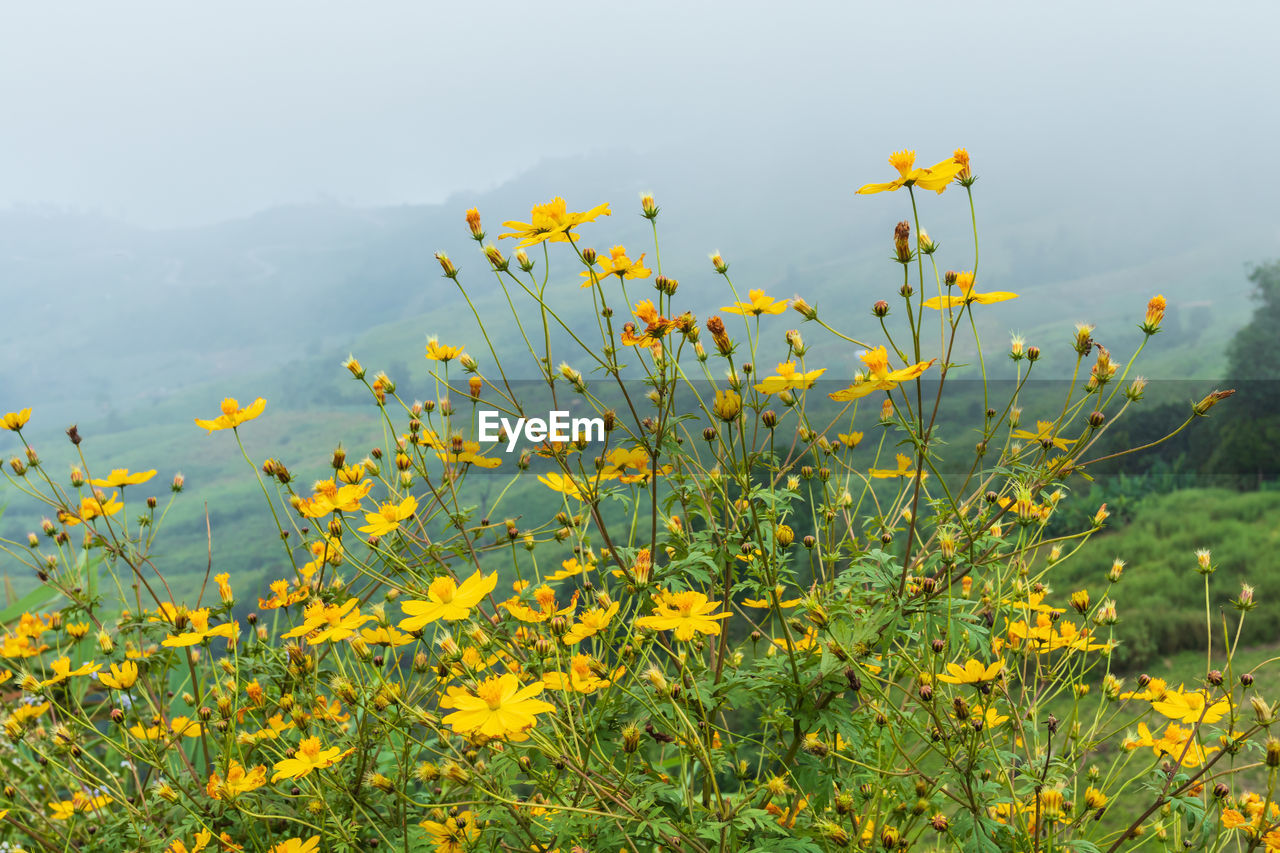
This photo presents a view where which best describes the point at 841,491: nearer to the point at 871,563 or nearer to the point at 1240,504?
the point at 871,563

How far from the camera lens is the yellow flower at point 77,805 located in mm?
2123

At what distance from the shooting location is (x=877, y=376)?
143 centimetres

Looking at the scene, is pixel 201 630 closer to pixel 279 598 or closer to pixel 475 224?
pixel 279 598

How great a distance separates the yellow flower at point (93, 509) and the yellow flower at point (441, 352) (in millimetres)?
1164

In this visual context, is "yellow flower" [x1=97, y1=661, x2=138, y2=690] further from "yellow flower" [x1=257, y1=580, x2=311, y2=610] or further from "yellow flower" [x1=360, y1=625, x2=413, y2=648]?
"yellow flower" [x1=360, y1=625, x2=413, y2=648]

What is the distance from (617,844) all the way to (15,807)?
1666mm

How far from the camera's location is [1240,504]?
9.32 meters

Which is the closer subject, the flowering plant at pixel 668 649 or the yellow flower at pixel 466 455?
the flowering plant at pixel 668 649

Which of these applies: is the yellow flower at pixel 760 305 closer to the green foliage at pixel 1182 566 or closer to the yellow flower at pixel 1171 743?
the yellow flower at pixel 1171 743

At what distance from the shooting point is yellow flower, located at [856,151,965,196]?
1.55 metres

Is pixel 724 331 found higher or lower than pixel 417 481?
higher

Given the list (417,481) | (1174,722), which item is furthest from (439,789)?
(1174,722)

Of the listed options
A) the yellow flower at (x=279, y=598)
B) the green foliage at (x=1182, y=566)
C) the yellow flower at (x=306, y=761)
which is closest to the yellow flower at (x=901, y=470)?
the yellow flower at (x=306, y=761)

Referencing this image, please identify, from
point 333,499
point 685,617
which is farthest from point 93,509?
point 685,617
